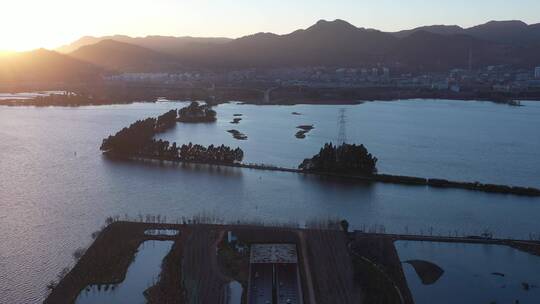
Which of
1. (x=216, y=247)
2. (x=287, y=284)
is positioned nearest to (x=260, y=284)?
(x=287, y=284)

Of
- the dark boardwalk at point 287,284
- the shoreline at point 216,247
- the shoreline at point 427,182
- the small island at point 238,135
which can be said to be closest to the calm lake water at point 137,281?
the shoreline at point 216,247

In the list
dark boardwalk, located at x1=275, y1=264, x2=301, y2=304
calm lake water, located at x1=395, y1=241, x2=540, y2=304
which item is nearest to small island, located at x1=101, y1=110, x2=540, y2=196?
calm lake water, located at x1=395, y1=241, x2=540, y2=304

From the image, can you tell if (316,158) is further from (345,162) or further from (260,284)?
(260,284)

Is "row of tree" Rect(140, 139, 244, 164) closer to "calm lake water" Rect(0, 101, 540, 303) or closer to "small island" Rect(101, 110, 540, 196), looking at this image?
"small island" Rect(101, 110, 540, 196)

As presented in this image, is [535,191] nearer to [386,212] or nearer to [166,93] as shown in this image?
[386,212]

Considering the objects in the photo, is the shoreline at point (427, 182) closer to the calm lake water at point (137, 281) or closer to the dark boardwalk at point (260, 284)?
the calm lake water at point (137, 281)
